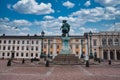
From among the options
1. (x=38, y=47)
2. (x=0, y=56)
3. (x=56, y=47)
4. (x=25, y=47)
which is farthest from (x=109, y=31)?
(x=0, y=56)

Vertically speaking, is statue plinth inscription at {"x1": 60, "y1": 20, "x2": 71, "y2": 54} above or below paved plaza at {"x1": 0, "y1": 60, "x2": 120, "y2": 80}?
above

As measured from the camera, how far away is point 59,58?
35.6 meters

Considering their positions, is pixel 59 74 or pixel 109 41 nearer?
pixel 59 74

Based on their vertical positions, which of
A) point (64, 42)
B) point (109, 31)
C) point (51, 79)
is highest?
point (109, 31)

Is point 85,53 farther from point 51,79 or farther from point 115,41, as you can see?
point 51,79

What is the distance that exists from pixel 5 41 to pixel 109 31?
4759 centimetres

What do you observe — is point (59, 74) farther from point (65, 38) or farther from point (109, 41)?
point (109, 41)

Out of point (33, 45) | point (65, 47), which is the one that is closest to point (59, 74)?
point (65, 47)

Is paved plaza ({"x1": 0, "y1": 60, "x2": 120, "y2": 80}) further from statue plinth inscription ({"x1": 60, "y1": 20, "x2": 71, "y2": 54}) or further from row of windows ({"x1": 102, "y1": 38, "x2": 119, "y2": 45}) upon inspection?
row of windows ({"x1": 102, "y1": 38, "x2": 119, "y2": 45})

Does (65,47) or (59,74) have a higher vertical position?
(65,47)

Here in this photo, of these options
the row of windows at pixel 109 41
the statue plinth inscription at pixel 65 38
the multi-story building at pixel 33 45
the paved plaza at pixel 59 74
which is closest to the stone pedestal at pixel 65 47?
the statue plinth inscription at pixel 65 38

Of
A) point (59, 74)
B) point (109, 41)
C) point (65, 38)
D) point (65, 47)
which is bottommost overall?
point (59, 74)

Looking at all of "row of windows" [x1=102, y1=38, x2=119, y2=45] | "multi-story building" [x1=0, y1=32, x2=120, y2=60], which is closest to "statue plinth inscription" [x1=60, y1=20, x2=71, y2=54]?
"multi-story building" [x1=0, y1=32, x2=120, y2=60]

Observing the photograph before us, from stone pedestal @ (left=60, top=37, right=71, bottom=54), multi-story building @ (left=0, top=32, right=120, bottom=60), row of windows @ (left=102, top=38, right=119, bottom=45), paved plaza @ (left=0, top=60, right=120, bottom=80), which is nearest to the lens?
paved plaza @ (left=0, top=60, right=120, bottom=80)
